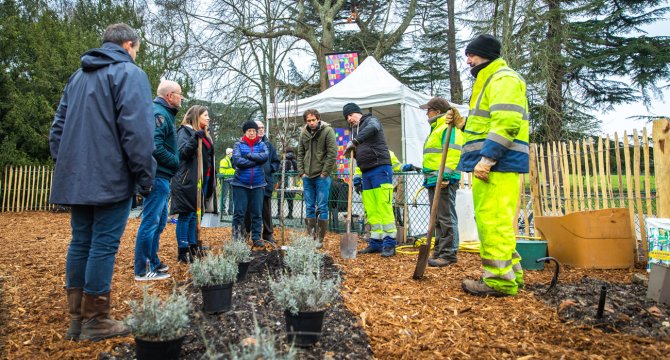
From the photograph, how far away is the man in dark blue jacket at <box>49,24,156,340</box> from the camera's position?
2.49m

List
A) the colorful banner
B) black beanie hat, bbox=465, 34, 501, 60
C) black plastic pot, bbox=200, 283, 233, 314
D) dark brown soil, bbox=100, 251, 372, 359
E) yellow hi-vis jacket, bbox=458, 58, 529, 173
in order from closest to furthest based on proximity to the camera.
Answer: dark brown soil, bbox=100, 251, 372, 359, black plastic pot, bbox=200, 283, 233, 314, yellow hi-vis jacket, bbox=458, 58, 529, 173, black beanie hat, bbox=465, 34, 501, 60, the colorful banner

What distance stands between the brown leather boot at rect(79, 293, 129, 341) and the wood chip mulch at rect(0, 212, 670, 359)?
53 millimetres

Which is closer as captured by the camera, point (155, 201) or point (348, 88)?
point (155, 201)

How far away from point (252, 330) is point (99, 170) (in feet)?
4.14

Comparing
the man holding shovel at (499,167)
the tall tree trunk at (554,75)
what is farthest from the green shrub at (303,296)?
the tall tree trunk at (554,75)

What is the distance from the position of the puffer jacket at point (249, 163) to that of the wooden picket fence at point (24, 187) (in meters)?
10.0

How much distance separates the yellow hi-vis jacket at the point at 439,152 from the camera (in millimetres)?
4945

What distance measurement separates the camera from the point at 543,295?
136 inches

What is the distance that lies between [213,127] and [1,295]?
18.3 m

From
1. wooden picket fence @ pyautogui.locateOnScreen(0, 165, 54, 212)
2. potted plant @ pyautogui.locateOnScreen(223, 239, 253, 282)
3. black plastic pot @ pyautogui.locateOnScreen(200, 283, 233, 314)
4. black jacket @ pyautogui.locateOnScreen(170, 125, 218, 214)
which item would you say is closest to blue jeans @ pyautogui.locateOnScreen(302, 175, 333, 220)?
black jacket @ pyautogui.locateOnScreen(170, 125, 218, 214)

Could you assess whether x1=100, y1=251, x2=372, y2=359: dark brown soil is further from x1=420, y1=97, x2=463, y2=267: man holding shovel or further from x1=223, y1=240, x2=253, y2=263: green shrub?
x1=420, y1=97, x2=463, y2=267: man holding shovel

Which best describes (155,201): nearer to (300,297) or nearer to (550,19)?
(300,297)

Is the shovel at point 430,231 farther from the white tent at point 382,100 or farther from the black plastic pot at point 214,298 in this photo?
the white tent at point 382,100

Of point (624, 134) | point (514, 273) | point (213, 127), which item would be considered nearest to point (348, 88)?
point (624, 134)
